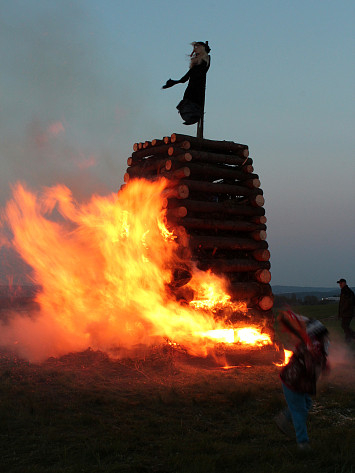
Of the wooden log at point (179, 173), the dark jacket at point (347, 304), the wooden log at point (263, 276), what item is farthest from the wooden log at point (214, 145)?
the dark jacket at point (347, 304)

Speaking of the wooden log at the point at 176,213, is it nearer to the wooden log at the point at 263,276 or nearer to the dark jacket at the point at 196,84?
the wooden log at the point at 263,276

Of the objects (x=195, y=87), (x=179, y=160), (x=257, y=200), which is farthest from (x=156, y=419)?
(x=195, y=87)

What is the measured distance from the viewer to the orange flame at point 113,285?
1186 cm

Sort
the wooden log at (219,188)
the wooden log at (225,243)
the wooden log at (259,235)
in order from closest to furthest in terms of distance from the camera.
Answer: the wooden log at (225,243)
the wooden log at (219,188)
the wooden log at (259,235)

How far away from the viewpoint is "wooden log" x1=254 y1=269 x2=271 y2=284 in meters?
13.6

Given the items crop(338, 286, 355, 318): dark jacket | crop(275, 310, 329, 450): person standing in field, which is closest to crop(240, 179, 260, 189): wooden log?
crop(338, 286, 355, 318): dark jacket

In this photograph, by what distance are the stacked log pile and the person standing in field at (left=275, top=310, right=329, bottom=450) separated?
708 centimetres

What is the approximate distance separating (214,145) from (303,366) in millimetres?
9875

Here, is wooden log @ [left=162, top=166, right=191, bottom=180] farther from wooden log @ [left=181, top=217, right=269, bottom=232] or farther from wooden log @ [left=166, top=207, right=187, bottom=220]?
wooden log @ [left=181, top=217, right=269, bottom=232]

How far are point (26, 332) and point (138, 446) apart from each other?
939 centimetres

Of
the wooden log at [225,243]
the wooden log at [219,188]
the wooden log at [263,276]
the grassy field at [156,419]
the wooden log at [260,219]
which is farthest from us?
the wooden log at [260,219]

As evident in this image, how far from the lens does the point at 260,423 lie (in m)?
6.40

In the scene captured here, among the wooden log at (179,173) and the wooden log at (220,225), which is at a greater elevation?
the wooden log at (179,173)

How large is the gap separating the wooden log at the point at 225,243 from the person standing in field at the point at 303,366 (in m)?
7.14
